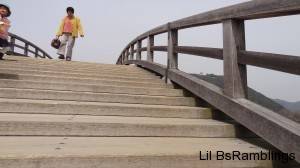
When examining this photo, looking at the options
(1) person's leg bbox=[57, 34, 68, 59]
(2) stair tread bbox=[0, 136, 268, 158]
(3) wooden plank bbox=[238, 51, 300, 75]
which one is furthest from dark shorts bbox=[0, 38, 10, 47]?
(3) wooden plank bbox=[238, 51, 300, 75]

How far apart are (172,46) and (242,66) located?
1.98 m

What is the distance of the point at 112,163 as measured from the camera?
1730 mm

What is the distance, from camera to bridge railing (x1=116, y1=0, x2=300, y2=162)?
A: 1.88 m

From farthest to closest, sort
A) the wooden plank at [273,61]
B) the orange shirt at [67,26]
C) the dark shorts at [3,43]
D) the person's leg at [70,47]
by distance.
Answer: the person's leg at [70,47], the orange shirt at [67,26], the dark shorts at [3,43], the wooden plank at [273,61]

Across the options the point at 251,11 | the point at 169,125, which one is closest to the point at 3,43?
the point at 169,125

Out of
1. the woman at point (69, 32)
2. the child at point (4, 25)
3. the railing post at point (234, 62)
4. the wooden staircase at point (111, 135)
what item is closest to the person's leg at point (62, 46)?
the woman at point (69, 32)

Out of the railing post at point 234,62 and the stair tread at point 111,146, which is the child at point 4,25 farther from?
the railing post at point 234,62

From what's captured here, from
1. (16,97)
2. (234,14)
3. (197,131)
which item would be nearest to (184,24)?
(234,14)

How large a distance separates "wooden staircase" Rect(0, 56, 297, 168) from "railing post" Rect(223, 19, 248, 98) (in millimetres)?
342

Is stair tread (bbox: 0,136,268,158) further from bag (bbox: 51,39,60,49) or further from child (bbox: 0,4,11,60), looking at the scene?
bag (bbox: 51,39,60,49)

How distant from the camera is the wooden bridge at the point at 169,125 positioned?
1.78 m

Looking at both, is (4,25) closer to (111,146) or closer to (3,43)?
(3,43)

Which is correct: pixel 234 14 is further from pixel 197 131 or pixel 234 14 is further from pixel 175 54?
pixel 175 54

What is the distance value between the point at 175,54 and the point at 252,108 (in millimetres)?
2348
